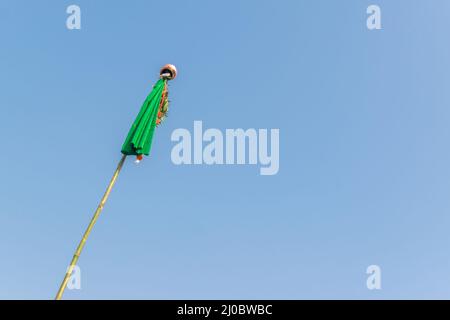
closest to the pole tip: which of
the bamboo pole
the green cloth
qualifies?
the green cloth

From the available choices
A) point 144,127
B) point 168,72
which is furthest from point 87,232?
point 168,72

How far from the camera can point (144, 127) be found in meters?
21.0

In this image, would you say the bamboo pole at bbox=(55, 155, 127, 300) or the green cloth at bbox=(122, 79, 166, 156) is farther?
the green cloth at bbox=(122, 79, 166, 156)

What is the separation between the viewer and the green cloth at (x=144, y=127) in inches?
810

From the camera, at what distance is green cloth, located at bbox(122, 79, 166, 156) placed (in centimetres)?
2056

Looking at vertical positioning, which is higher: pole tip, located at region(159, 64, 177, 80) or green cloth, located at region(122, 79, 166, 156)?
pole tip, located at region(159, 64, 177, 80)

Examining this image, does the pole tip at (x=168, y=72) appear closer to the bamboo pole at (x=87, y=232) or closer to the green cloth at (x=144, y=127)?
the green cloth at (x=144, y=127)

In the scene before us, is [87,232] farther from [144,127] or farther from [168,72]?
[168,72]

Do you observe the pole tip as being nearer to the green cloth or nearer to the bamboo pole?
the green cloth

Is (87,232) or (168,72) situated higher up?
(168,72)

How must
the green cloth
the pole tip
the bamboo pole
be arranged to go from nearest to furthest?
the bamboo pole → the green cloth → the pole tip

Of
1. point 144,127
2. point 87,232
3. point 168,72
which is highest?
point 168,72
